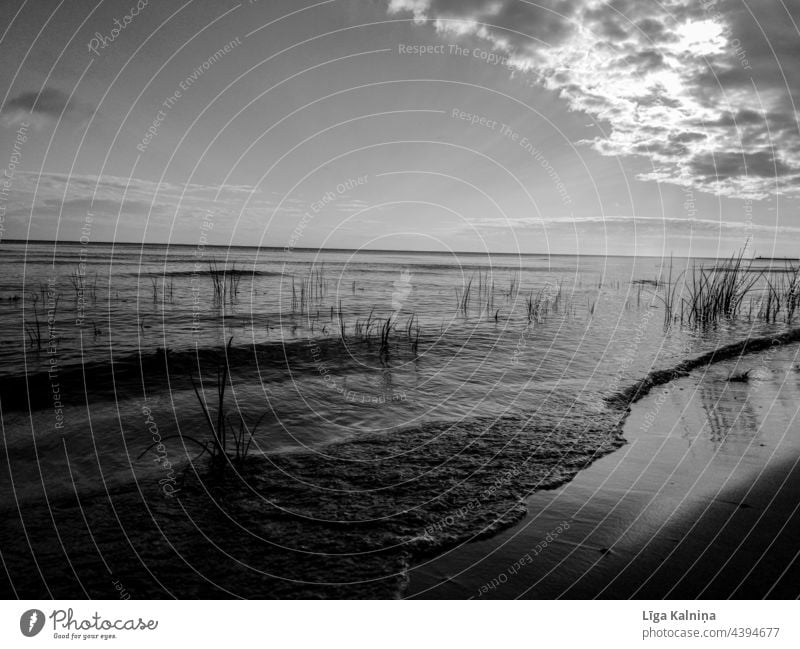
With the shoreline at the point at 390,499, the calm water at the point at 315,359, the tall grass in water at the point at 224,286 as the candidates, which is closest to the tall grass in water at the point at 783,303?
the calm water at the point at 315,359

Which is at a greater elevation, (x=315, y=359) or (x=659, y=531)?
(x=315, y=359)

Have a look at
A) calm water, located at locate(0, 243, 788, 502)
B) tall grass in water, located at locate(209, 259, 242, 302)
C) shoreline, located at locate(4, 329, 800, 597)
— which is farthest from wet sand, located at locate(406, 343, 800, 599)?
tall grass in water, located at locate(209, 259, 242, 302)

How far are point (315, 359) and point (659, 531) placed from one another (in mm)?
9941

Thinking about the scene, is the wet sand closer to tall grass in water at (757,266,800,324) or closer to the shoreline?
the shoreline

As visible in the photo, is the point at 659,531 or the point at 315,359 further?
the point at 315,359

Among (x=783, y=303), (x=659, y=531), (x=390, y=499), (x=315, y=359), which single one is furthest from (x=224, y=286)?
(x=783, y=303)

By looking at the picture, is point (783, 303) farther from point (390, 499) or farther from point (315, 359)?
point (390, 499)

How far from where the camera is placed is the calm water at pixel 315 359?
8117 millimetres

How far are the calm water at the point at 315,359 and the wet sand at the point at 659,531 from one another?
7.80ft

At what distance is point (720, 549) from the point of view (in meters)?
4.56

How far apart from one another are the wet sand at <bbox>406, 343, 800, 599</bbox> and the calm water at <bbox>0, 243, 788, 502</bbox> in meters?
2.38

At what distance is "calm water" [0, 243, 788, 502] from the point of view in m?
8.12

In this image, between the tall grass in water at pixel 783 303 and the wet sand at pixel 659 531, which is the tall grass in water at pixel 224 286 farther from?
the tall grass in water at pixel 783 303

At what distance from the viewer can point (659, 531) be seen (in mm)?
4910
